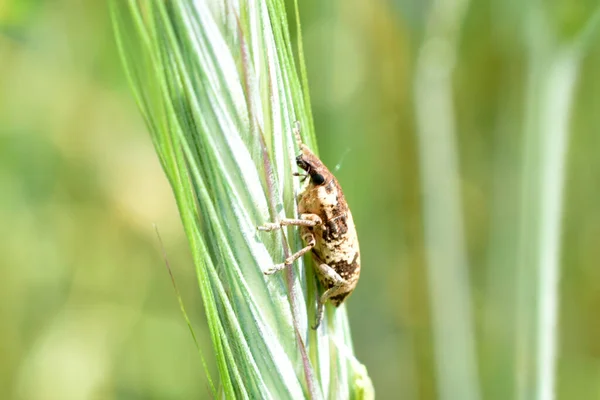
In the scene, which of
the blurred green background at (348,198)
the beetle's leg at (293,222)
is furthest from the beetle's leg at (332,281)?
the blurred green background at (348,198)

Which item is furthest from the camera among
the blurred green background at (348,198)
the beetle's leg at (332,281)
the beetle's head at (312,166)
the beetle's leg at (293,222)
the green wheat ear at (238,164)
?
the blurred green background at (348,198)

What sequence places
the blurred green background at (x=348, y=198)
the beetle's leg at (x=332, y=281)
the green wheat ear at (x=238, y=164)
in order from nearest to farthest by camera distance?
the green wheat ear at (x=238, y=164) → the beetle's leg at (x=332, y=281) → the blurred green background at (x=348, y=198)

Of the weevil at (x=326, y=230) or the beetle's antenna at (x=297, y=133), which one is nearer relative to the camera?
the beetle's antenna at (x=297, y=133)

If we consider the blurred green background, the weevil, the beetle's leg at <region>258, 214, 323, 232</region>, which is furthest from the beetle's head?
the blurred green background

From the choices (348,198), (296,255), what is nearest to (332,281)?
(296,255)

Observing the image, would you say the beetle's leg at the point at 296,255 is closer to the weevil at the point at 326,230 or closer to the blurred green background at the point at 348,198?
the weevil at the point at 326,230

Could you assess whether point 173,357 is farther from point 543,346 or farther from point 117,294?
point 543,346

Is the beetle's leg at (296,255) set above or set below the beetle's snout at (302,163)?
below
